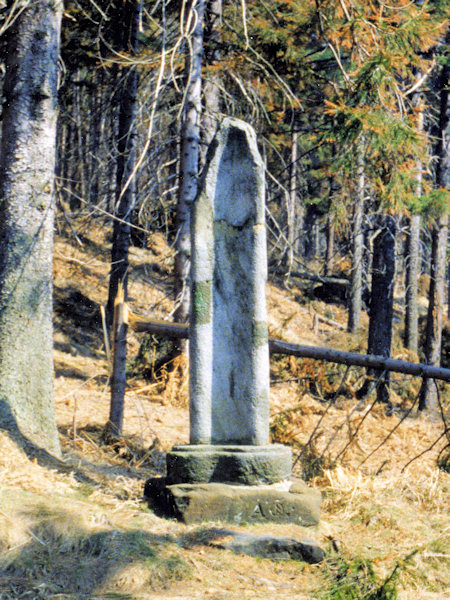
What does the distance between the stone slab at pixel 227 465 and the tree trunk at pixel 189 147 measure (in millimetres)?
4328

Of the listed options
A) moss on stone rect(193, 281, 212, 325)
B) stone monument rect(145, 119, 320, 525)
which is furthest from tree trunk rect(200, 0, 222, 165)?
moss on stone rect(193, 281, 212, 325)

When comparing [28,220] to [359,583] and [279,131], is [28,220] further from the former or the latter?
[279,131]

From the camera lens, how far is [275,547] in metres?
4.25

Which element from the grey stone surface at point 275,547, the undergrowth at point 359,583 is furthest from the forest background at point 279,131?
the grey stone surface at point 275,547

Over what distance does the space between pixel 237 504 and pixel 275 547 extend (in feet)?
1.58

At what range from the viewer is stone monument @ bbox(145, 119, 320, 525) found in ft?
16.0

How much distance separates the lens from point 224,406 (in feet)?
16.5

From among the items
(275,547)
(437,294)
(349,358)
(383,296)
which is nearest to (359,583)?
(275,547)

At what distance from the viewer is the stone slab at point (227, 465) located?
15.6 ft

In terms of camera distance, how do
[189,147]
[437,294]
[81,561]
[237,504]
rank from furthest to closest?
[437,294] < [189,147] < [237,504] < [81,561]

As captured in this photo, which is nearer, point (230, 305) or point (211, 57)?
point (230, 305)

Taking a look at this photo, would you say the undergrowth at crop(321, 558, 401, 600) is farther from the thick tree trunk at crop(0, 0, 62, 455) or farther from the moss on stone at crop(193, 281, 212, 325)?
the thick tree trunk at crop(0, 0, 62, 455)

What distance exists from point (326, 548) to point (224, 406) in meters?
1.37

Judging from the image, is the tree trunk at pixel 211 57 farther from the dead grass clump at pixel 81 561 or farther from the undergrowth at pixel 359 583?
the undergrowth at pixel 359 583
